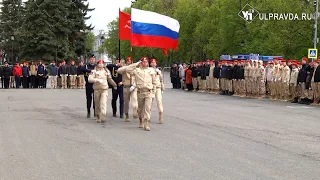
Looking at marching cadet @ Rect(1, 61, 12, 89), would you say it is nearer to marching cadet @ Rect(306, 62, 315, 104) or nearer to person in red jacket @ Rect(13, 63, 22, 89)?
person in red jacket @ Rect(13, 63, 22, 89)

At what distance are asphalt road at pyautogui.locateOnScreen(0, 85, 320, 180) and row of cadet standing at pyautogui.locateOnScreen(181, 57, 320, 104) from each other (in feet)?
21.4

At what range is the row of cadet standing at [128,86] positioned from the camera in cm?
1444

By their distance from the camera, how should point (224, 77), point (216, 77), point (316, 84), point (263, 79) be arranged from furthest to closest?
1. point (216, 77)
2. point (224, 77)
3. point (263, 79)
4. point (316, 84)

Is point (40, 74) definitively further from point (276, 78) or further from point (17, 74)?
point (276, 78)

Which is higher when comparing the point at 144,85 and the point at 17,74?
the point at 144,85

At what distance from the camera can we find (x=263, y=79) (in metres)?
27.7

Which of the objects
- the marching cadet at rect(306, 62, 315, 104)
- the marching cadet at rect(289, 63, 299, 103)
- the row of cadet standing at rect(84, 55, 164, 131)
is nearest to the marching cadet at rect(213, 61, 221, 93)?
the marching cadet at rect(289, 63, 299, 103)

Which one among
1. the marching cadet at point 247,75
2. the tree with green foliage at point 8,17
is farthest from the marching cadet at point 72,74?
the tree with green foliage at point 8,17

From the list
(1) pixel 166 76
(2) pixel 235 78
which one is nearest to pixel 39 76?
(2) pixel 235 78

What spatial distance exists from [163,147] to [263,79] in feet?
58.0

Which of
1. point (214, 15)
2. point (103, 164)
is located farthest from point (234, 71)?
point (214, 15)

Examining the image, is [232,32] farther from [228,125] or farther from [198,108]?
[228,125]

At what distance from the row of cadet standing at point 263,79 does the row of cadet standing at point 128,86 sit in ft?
33.5

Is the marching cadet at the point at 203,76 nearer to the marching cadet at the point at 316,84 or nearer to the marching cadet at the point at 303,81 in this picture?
the marching cadet at the point at 303,81
